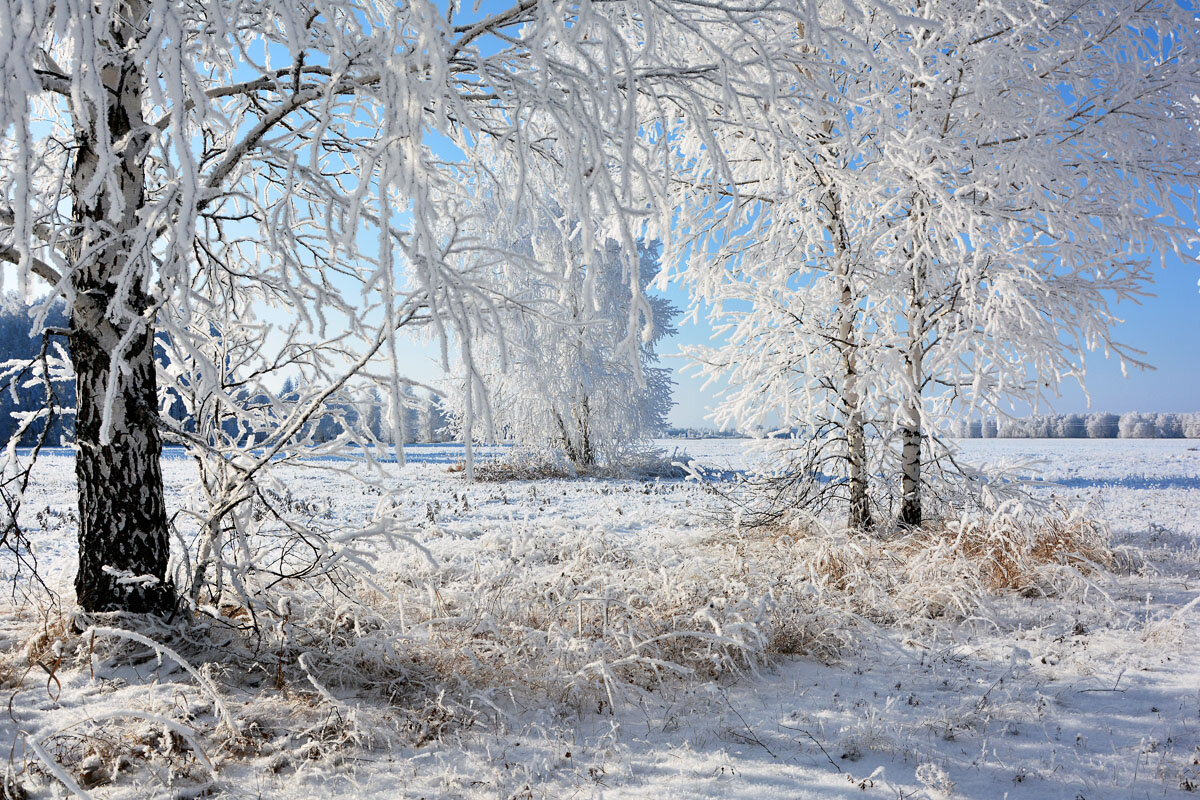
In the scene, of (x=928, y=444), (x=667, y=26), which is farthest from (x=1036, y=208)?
(x=667, y=26)

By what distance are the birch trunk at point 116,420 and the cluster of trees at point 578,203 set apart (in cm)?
2

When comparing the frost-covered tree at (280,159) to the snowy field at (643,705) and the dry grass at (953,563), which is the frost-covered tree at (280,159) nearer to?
the snowy field at (643,705)

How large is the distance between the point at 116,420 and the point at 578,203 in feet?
9.68

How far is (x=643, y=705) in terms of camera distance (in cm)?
336

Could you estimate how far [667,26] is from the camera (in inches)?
141

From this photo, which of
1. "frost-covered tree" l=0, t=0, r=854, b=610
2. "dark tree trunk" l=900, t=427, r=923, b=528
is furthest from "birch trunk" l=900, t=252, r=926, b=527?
"frost-covered tree" l=0, t=0, r=854, b=610

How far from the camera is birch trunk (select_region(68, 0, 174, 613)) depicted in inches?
137

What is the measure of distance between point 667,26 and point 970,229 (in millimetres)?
2897

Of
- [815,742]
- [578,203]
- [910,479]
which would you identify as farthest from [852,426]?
[578,203]

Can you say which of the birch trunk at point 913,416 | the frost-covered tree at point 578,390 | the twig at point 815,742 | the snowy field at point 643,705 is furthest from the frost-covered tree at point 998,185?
the frost-covered tree at point 578,390

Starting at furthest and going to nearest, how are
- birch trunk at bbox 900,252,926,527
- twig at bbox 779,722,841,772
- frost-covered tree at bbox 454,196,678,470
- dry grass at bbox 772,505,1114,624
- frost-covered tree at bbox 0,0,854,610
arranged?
frost-covered tree at bbox 454,196,678,470
birch trunk at bbox 900,252,926,527
dry grass at bbox 772,505,1114,624
twig at bbox 779,722,841,772
frost-covered tree at bbox 0,0,854,610

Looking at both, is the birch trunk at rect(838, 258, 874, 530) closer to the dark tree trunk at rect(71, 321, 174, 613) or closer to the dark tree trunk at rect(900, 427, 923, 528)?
the dark tree trunk at rect(900, 427, 923, 528)

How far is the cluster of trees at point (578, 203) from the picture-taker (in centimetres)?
212

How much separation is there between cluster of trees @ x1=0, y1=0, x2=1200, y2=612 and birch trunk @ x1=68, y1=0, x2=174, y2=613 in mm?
17
